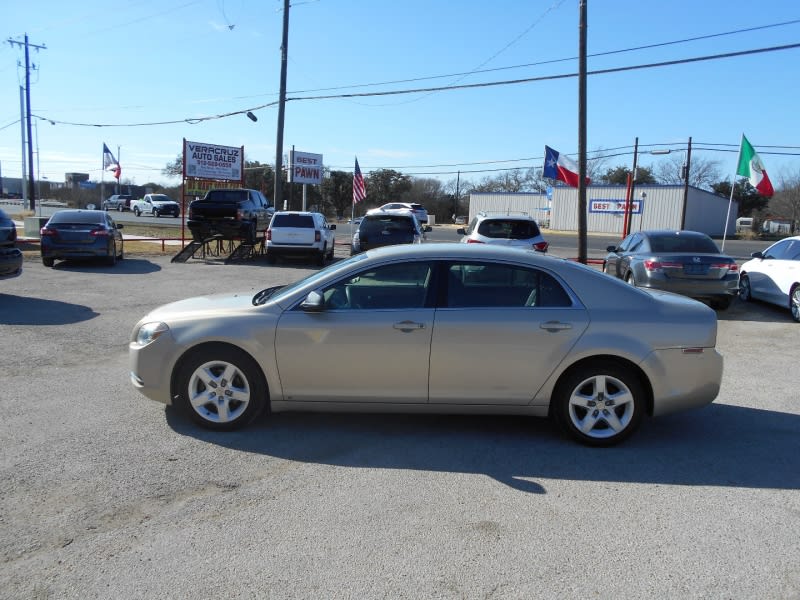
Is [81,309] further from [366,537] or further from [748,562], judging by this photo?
[748,562]

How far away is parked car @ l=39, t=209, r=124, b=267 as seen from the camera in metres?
16.7

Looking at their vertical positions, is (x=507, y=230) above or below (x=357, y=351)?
above

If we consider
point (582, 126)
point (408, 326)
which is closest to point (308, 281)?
point (408, 326)

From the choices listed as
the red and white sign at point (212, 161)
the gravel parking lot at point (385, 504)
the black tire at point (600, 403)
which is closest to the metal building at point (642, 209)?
the red and white sign at point (212, 161)

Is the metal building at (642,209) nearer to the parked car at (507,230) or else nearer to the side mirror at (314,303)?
the parked car at (507,230)

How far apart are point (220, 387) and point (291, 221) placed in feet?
48.3

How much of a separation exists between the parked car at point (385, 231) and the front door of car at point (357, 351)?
1104cm

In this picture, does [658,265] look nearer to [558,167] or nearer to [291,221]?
[291,221]

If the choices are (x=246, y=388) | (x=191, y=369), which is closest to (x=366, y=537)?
(x=246, y=388)

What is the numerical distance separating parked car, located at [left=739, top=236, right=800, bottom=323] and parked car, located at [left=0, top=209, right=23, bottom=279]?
43.4ft

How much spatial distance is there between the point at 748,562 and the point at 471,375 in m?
2.16

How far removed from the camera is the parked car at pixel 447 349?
4.93 meters

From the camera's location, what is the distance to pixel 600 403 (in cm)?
499

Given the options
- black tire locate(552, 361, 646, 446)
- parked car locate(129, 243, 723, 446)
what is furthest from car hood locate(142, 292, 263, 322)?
black tire locate(552, 361, 646, 446)
